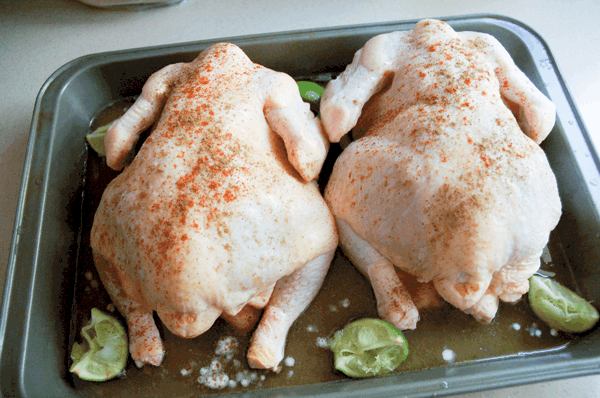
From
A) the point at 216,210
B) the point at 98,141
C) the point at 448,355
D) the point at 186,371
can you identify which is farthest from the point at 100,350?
the point at 448,355

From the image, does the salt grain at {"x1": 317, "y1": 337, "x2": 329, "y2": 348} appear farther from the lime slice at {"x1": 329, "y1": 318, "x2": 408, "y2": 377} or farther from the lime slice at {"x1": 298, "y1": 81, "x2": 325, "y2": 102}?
the lime slice at {"x1": 298, "y1": 81, "x2": 325, "y2": 102}

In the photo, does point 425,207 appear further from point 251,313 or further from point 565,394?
point 565,394

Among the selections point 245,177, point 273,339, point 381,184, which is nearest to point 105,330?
point 273,339

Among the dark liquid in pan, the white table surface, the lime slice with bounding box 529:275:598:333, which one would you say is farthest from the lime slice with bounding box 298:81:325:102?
the lime slice with bounding box 529:275:598:333

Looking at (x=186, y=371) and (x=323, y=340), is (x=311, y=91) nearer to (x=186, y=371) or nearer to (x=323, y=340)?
(x=323, y=340)

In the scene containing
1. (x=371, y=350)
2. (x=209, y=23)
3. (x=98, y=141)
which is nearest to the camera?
(x=371, y=350)

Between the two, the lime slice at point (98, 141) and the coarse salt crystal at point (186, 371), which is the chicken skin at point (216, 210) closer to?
the coarse salt crystal at point (186, 371)
